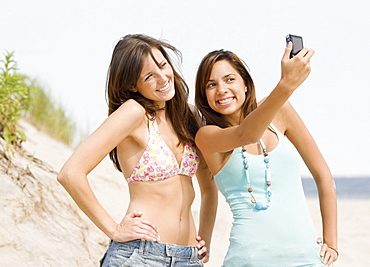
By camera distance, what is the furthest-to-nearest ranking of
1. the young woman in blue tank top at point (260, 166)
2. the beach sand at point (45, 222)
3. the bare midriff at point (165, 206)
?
the beach sand at point (45, 222)
the bare midriff at point (165, 206)
the young woman in blue tank top at point (260, 166)

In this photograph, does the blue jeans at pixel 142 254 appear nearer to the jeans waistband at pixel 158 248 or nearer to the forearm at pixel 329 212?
the jeans waistband at pixel 158 248

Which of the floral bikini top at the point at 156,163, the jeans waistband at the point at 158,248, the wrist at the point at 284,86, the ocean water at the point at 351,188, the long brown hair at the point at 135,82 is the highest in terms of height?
the wrist at the point at 284,86

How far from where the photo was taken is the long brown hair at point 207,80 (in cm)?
315

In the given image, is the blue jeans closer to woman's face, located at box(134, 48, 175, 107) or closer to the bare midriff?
the bare midriff

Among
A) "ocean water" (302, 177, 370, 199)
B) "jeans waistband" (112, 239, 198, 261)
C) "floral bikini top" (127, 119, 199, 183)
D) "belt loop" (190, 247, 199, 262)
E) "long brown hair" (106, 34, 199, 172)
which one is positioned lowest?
"ocean water" (302, 177, 370, 199)

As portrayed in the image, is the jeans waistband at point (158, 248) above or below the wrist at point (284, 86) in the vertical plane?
below

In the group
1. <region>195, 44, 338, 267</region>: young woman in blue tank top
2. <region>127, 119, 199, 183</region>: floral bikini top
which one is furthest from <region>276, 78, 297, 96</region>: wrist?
<region>127, 119, 199, 183</region>: floral bikini top

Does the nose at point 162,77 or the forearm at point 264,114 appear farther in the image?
the nose at point 162,77

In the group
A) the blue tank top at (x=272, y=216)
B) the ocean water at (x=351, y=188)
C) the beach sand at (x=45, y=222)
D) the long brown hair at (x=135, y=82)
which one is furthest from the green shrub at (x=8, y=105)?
the ocean water at (x=351, y=188)

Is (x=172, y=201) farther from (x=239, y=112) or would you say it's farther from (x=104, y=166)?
(x=104, y=166)

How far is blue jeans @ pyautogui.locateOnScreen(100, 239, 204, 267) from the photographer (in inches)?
113

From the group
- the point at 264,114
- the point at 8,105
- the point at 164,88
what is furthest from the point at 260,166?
the point at 8,105

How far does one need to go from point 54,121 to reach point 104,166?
1.72 metres

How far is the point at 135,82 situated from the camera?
10.2 ft
